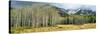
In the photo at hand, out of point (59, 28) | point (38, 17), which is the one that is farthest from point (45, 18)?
point (59, 28)

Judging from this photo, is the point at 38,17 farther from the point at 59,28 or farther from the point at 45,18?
the point at 59,28

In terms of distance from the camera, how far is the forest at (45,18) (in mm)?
1717

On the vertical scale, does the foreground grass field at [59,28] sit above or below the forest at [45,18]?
below

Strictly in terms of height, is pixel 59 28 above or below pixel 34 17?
below

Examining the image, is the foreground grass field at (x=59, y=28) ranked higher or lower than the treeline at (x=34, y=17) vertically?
lower

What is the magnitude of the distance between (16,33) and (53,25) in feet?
1.50

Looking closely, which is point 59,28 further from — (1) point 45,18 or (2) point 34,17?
(2) point 34,17

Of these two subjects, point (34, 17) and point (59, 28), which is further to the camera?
point (59, 28)

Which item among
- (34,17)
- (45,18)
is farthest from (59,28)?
(34,17)

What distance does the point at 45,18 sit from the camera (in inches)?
71.6

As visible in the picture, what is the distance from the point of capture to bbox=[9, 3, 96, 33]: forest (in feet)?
5.63
